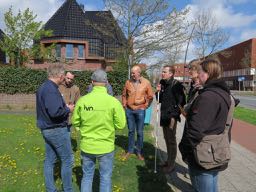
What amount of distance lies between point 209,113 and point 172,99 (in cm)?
316

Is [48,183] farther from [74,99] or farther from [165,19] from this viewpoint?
[165,19]

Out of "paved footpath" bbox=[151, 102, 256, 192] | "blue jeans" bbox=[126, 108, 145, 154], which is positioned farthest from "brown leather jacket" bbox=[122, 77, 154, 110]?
"paved footpath" bbox=[151, 102, 256, 192]

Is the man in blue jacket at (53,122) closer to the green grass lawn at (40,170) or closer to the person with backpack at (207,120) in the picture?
the green grass lawn at (40,170)

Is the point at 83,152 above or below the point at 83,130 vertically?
below

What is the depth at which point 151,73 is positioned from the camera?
25500mm

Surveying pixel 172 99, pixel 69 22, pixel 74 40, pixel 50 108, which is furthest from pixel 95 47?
pixel 50 108

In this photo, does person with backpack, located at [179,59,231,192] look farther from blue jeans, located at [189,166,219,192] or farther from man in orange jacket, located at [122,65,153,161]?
man in orange jacket, located at [122,65,153,161]

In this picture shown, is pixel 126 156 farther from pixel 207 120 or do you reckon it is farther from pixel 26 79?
pixel 26 79

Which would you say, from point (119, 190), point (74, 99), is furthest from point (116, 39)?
point (119, 190)

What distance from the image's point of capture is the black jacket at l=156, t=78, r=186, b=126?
6645 mm

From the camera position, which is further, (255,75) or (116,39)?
(255,75)

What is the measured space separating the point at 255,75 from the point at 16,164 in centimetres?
7395

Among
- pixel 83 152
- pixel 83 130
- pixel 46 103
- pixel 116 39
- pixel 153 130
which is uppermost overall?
pixel 116 39

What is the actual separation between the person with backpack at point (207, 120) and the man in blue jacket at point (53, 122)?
196 cm
